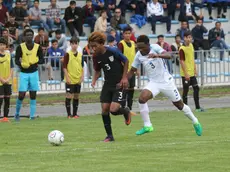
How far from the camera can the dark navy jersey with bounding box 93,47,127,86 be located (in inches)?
628

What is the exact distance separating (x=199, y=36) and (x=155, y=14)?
2179 mm

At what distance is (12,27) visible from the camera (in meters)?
30.9

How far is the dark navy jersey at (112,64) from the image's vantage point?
52.3 feet

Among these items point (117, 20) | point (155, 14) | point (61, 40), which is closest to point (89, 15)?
point (117, 20)

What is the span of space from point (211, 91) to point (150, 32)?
6894 mm

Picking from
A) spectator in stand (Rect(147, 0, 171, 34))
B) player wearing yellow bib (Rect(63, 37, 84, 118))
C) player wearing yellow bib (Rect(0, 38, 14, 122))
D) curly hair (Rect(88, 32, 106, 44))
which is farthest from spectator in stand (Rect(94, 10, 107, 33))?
curly hair (Rect(88, 32, 106, 44))

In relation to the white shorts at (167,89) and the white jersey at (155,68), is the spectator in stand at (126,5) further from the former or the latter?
the white shorts at (167,89)

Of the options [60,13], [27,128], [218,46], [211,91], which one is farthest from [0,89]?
[218,46]

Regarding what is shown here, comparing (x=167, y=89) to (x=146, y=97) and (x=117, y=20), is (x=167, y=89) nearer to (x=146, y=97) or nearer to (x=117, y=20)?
(x=146, y=97)

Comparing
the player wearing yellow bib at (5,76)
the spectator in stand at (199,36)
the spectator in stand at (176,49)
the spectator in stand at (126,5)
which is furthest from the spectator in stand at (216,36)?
the player wearing yellow bib at (5,76)

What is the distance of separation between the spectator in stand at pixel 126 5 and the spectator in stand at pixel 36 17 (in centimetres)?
401

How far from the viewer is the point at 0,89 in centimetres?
2209

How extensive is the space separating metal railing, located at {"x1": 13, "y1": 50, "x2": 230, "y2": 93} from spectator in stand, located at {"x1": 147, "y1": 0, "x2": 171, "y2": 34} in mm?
5663

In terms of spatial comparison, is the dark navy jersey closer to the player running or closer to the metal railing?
the player running
